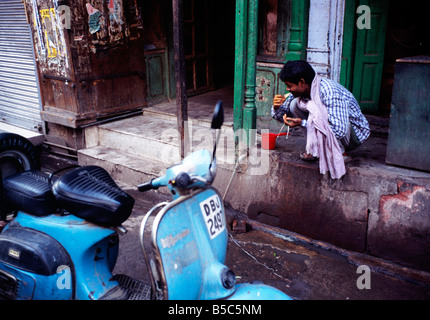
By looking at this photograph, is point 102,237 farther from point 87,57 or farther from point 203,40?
point 203,40

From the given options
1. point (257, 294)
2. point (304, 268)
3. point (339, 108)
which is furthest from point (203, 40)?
point (257, 294)

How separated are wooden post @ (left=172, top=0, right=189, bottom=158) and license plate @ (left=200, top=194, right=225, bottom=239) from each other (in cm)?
244

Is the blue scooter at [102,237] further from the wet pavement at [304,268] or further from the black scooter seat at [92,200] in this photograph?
the wet pavement at [304,268]

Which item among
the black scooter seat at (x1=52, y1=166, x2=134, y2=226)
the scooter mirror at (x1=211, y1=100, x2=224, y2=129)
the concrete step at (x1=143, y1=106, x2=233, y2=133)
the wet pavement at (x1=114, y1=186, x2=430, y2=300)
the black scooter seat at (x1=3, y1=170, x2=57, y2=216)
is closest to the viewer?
the scooter mirror at (x1=211, y1=100, x2=224, y2=129)

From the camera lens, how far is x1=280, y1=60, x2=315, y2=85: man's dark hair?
3697mm

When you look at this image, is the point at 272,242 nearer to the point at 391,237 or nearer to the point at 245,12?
the point at 391,237

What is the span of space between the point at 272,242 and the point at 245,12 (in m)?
2.38

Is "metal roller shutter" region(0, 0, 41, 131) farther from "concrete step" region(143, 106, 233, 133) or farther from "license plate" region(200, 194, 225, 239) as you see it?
"license plate" region(200, 194, 225, 239)

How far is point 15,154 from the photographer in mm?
3119

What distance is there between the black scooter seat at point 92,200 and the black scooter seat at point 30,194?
0.31 feet

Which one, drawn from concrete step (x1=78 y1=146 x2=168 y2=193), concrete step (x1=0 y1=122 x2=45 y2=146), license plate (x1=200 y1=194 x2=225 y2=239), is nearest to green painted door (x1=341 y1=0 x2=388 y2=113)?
concrete step (x1=78 y1=146 x2=168 y2=193)

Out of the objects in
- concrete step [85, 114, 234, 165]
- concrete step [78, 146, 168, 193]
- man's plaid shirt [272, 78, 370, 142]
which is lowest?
concrete step [78, 146, 168, 193]
